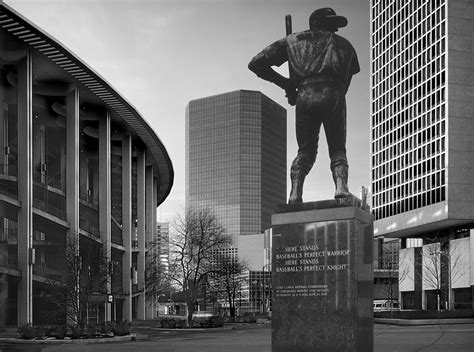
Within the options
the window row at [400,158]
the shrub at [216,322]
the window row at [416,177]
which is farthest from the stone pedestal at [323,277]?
the window row at [400,158]

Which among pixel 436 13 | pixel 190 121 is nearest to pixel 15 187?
pixel 190 121

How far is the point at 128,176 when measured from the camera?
284 feet

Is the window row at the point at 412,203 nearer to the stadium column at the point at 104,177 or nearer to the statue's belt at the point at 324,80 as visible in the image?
the stadium column at the point at 104,177

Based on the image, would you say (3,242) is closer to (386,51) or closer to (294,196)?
(294,196)

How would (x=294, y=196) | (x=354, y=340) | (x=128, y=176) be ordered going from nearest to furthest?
(x=354, y=340) < (x=294, y=196) < (x=128, y=176)

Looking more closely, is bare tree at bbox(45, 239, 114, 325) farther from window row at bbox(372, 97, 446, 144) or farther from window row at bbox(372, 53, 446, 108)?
window row at bbox(372, 53, 446, 108)

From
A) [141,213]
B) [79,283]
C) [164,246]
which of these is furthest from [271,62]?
[141,213]

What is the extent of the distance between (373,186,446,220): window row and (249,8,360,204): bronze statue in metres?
74.7

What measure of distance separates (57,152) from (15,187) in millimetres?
20192

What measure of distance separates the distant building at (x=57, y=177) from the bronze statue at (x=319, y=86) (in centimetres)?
2797

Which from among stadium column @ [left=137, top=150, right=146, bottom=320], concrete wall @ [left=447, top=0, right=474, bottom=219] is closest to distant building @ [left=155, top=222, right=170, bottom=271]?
stadium column @ [left=137, top=150, right=146, bottom=320]

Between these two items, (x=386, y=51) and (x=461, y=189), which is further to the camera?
(x=386, y=51)

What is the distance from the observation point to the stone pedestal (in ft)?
58.0

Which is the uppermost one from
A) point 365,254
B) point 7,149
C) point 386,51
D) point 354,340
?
point 386,51
